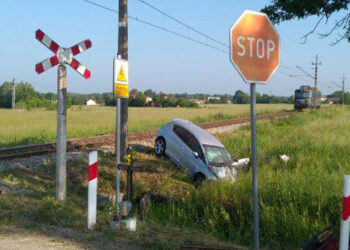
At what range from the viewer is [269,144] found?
16594mm

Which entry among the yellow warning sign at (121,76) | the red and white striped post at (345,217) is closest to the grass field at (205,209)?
the red and white striped post at (345,217)

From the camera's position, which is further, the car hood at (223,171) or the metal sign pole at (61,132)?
the car hood at (223,171)

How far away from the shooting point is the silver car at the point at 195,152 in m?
11.0

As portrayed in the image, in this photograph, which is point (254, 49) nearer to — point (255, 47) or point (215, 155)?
point (255, 47)

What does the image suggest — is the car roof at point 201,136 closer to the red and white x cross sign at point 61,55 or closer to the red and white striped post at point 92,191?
the red and white x cross sign at point 61,55

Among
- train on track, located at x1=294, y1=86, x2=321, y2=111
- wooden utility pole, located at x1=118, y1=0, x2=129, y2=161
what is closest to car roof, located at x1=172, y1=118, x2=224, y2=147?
wooden utility pole, located at x1=118, y1=0, x2=129, y2=161

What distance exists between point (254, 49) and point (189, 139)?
26.6ft

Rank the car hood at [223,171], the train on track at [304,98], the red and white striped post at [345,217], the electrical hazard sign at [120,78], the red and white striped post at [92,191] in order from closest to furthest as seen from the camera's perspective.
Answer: the red and white striped post at [345,217] < the red and white striped post at [92,191] < the electrical hazard sign at [120,78] < the car hood at [223,171] < the train on track at [304,98]

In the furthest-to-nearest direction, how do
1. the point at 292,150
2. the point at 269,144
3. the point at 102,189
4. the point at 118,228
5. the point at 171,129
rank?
the point at 269,144
the point at 292,150
the point at 171,129
the point at 102,189
the point at 118,228

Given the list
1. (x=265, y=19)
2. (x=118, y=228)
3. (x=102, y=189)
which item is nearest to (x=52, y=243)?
(x=118, y=228)

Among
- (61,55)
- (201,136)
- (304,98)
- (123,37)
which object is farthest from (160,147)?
(304,98)

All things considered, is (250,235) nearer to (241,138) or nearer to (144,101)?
(241,138)

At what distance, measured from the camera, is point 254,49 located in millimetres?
4059

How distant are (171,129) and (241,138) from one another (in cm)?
635
